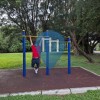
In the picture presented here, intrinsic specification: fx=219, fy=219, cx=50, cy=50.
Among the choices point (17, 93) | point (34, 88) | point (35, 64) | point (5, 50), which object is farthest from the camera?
point (5, 50)

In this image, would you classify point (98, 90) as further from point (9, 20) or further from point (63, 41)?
→ point (9, 20)

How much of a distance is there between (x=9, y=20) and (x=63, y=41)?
4.89 metres

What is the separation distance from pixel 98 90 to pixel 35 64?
173 inches

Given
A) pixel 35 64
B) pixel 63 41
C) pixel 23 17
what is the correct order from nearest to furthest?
pixel 35 64 < pixel 63 41 < pixel 23 17

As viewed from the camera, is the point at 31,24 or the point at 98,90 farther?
the point at 31,24

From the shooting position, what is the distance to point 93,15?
14.4 m

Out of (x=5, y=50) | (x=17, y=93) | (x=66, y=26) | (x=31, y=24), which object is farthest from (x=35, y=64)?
(x=5, y=50)

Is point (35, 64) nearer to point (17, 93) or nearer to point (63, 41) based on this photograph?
point (63, 41)

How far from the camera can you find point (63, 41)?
484 inches

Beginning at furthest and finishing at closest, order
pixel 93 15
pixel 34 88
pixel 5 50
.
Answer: pixel 5 50, pixel 93 15, pixel 34 88

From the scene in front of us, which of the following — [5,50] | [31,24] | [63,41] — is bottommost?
[5,50]

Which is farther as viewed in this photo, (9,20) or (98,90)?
(9,20)

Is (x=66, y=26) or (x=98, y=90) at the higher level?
(x=66, y=26)

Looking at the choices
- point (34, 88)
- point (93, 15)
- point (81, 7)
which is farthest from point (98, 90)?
point (81, 7)
